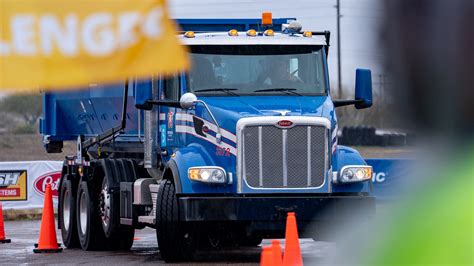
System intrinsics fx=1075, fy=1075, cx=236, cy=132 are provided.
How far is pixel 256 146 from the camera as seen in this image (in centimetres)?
1306

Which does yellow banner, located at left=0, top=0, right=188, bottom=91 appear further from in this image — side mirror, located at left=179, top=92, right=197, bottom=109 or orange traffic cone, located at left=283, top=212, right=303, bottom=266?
side mirror, located at left=179, top=92, right=197, bottom=109

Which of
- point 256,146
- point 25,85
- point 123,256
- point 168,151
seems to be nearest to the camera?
point 25,85

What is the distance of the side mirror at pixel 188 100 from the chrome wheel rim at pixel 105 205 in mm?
2578

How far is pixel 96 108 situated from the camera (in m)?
16.8

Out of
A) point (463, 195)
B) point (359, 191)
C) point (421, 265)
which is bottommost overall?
point (359, 191)

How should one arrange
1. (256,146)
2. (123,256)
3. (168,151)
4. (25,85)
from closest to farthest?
(25,85) → (256,146) → (168,151) → (123,256)

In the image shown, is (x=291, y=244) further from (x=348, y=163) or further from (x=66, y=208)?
(x=66, y=208)

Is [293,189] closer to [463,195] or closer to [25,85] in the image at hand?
[25,85]

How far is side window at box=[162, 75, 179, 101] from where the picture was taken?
14.1m

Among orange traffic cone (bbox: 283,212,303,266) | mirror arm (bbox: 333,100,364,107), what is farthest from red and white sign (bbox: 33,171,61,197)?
orange traffic cone (bbox: 283,212,303,266)

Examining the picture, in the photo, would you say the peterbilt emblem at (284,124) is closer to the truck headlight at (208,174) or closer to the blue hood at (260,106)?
the blue hood at (260,106)

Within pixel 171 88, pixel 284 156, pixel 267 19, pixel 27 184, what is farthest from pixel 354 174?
pixel 27 184

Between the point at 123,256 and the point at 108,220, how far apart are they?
56cm

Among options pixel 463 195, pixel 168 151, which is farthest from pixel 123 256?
pixel 463 195
